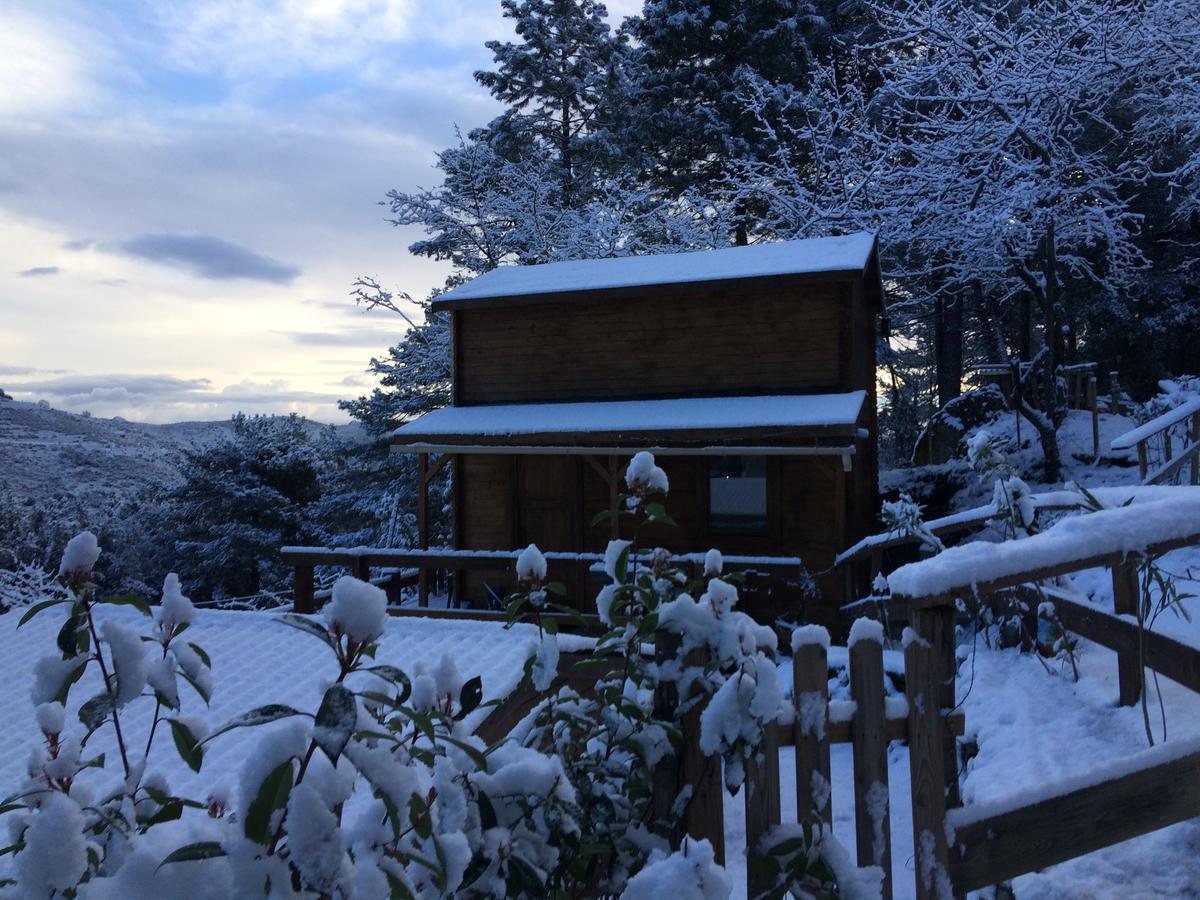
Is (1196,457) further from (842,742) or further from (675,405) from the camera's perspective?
(842,742)

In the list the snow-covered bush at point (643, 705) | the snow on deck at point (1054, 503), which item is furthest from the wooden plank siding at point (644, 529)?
the snow-covered bush at point (643, 705)

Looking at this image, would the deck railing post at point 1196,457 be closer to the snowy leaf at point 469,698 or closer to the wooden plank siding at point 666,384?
the wooden plank siding at point 666,384

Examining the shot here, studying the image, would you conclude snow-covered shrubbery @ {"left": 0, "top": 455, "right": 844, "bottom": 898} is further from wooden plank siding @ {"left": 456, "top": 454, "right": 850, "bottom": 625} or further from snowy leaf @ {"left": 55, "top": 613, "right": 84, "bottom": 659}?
wooden plank siding @ {"left": 456, "top": 454, "right": 850, "bottom": 625}

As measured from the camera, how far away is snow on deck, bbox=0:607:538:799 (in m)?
4.39

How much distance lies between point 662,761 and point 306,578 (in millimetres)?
9014

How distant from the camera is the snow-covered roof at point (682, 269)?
1302 cm

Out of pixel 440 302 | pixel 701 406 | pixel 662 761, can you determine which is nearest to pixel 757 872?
pixel 662 761

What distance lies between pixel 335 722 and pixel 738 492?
12.1 m

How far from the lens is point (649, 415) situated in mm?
12531

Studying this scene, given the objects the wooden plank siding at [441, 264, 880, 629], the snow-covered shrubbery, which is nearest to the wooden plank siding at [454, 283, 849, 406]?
the wooden plank siding at [441, 264, 880, 629]

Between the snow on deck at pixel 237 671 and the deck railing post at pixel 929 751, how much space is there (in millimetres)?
1819

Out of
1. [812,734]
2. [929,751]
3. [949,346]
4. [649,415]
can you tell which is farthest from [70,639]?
[949,346]

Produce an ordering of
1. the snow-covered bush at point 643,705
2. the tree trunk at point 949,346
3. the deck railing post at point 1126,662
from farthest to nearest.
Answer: the tree trunk at point 949,346
the deck railing post at point 1126,662
the snow-covered bush at point 643,705

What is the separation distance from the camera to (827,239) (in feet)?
49.3
